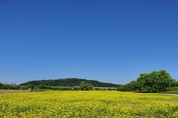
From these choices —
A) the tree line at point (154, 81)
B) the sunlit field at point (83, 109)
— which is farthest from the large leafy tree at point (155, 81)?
the sunlit field at point (83, 109)

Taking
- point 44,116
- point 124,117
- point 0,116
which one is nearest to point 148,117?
point 124,117

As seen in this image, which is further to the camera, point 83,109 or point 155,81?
point 155,81

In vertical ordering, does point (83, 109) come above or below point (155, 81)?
below

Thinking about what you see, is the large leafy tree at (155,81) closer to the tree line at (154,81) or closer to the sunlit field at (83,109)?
the tree line at (154,81)

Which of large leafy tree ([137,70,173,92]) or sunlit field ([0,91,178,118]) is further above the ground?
large leafy tree ([137,70,173,92])

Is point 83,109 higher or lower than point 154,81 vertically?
lower

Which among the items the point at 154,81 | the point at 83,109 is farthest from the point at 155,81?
the point at 83,109

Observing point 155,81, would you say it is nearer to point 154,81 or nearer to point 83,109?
point 154,81

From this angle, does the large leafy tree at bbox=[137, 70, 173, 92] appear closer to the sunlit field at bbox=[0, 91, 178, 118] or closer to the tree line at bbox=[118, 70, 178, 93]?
the tree line at bbox=[118, 70, 178, 93]

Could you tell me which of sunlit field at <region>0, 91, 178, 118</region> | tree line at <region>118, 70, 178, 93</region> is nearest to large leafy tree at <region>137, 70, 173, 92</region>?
tree line at <region>118, 70, 178, 93</region>

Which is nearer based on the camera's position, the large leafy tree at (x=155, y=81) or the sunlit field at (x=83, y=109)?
the sunlit field at (x=83, y=109)

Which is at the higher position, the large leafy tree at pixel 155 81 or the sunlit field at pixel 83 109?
the large leafy tree at pixel 155 81

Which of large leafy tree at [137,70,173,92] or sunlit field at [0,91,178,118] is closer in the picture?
sunlit field at [0,91,178,118]

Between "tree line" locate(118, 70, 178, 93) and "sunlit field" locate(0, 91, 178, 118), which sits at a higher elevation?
"tree line" locate(118, 70, 178, 93)
